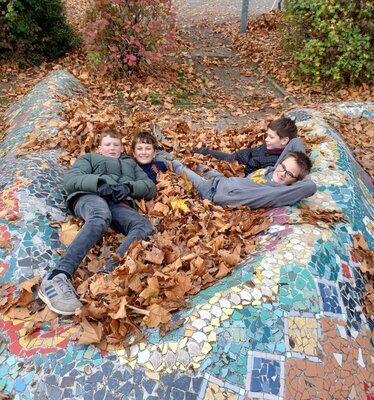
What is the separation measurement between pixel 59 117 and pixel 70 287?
3.86 metres

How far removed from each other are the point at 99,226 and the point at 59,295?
2.56 ft

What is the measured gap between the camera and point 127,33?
9039mm

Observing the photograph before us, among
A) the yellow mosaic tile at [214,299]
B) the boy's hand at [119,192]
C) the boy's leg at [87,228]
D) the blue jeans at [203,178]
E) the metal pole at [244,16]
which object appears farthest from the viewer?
the metal pole at [244,16]

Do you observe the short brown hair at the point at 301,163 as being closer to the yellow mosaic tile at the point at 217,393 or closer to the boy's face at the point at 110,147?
the boy's face at the point at 110,147

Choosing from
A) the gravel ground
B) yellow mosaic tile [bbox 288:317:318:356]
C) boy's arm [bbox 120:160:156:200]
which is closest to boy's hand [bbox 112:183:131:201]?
boy's arm [bbox 120:160:156:200]

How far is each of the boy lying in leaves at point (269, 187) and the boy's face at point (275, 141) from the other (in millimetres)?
539

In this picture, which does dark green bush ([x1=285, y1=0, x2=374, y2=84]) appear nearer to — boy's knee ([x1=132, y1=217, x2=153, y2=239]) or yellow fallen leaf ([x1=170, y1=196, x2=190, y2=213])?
yellow fallen leaf ([x1=170, y1=196, x2=190, y2=213])

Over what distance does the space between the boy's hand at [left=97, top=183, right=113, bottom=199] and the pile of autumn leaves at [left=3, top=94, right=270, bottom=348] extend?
400mm

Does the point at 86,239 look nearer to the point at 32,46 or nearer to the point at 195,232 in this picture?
the point at 195,232

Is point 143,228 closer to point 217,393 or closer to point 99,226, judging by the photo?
point 99,226

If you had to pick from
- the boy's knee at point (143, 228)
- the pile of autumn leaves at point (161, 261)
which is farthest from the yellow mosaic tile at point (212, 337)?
Answer: the boy's knee at point (143, 228)

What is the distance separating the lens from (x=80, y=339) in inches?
114

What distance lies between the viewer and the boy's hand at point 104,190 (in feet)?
13.5

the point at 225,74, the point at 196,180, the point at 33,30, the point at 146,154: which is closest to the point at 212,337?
the point at 196,180
